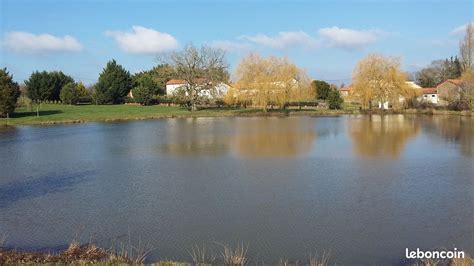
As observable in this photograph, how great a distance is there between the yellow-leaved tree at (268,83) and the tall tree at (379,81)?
4.71 meters

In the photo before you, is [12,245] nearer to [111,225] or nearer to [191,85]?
[111,225]

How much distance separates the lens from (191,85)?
145 feet

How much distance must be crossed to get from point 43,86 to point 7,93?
22.0 m

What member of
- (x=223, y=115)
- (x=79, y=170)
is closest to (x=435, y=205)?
(x=79, y=170)

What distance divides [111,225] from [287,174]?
546cm

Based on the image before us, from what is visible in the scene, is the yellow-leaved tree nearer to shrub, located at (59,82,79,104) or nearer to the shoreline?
the shoreline

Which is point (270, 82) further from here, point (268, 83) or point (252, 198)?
point (252, 198)

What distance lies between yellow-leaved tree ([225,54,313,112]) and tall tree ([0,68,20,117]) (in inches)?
713

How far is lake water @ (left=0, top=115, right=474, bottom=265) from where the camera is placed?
6.76 m

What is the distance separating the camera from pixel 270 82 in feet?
132

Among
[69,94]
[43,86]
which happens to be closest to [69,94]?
[69,94]

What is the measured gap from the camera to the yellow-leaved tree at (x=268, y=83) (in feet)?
132

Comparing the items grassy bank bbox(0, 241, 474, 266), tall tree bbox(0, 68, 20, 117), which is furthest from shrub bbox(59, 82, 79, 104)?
grassy bank bbox(0, 241, 474, 266)

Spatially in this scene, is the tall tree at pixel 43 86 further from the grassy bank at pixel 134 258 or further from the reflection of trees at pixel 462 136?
the grassy bank at pixel 134 258
